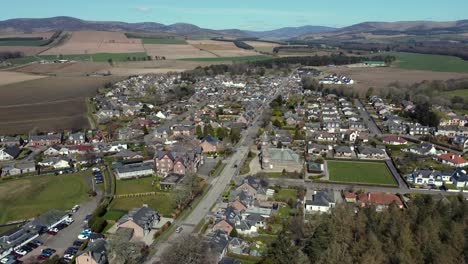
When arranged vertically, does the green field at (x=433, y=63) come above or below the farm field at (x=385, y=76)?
above

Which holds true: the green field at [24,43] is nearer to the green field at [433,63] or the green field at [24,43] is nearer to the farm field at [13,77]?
the farm field at [13,77]

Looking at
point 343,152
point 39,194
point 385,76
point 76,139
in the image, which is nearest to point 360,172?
point 343,152

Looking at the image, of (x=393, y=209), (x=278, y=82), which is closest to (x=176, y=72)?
(x=278, y=82)

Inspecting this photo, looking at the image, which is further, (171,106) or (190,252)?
(171,106)

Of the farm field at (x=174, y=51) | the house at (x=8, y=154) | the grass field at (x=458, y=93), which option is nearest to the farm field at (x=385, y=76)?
the grass field at (x=458, y=93)

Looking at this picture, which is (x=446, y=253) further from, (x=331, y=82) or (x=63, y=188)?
(x=331, y=82)

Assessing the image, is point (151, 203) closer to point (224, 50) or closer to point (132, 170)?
point (132, 170)
